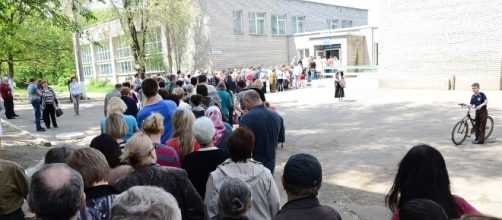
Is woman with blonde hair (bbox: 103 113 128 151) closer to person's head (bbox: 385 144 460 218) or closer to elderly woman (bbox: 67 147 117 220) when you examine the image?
elderly woman (bbox: 67 147 117 220)

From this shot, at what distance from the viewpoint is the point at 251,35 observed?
119ft

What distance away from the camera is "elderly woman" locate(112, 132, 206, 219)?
296cm

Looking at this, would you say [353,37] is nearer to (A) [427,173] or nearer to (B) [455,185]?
(B) [455,185]

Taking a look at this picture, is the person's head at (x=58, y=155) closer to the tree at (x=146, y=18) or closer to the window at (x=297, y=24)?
the tree at (x=146, y=18)

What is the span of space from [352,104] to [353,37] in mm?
18996

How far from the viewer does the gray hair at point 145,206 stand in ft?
5.90

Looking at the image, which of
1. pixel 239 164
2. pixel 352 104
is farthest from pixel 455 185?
pixel 352 104

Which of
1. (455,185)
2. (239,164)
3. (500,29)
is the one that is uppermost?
(500,29)

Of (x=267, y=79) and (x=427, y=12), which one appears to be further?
(x=267, y=79)

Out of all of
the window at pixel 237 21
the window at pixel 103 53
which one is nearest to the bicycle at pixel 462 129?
the window at pixel 237 21

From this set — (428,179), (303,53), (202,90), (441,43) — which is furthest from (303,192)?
(303,53)

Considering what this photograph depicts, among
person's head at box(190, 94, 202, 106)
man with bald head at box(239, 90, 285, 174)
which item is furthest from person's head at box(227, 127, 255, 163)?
person's head at box(190, 94, 202, 106)

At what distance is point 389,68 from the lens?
2502cm

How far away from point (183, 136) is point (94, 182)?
1.67 m
